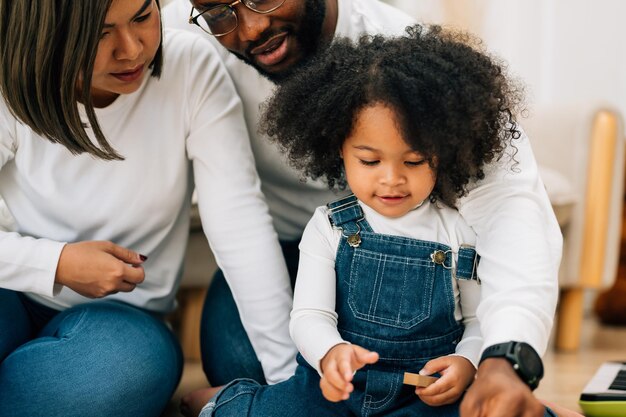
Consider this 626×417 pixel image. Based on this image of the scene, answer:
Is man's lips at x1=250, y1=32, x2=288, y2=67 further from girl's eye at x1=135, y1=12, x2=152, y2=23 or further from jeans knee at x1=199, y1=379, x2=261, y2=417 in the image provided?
jeans knee at x1=199, y1=379, x2=261, y2=417

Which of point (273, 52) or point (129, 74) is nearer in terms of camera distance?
point (129, 74)

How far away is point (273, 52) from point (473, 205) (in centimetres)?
41

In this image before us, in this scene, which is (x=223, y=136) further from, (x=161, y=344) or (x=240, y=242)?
(x=161, y=344)

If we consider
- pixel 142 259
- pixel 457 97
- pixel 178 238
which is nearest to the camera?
pixel 457 97

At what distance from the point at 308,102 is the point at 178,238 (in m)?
0.40

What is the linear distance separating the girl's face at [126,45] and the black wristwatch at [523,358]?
0.63m

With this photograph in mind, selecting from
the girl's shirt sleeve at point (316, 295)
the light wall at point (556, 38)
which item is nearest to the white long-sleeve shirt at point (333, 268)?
the girl's shirt sleeve at point (316, 295)

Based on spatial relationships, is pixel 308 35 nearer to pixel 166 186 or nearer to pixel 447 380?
pixel 166 186

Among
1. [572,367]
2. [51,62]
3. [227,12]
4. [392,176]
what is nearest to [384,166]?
[392,176]

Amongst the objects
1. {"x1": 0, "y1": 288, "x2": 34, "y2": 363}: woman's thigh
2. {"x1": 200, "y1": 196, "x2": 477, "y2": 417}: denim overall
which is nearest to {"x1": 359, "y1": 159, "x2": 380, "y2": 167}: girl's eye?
{"x1": 200, "y1": 196, "x2": 477, "y2": 417}: denim overall

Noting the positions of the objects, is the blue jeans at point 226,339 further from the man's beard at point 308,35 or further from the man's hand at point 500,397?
the man's hand at point 500,397

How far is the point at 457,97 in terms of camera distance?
3.51 feet

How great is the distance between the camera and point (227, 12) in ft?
4.23

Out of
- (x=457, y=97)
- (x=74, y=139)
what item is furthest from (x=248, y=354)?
(x=457, y=97)
